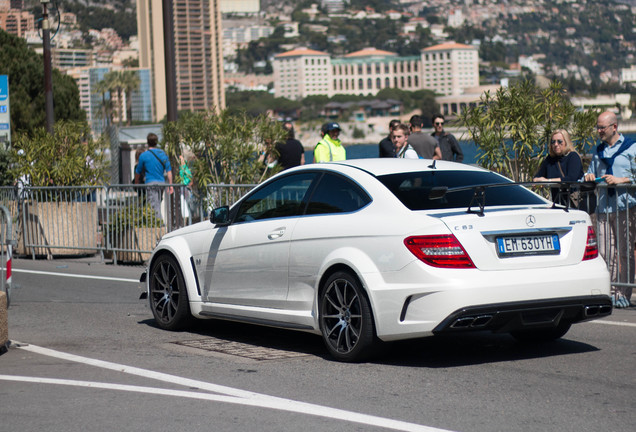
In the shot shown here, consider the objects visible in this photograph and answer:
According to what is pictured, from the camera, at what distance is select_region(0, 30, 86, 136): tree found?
51688 millimetres

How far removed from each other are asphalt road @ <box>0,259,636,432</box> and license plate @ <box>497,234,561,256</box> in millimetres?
752

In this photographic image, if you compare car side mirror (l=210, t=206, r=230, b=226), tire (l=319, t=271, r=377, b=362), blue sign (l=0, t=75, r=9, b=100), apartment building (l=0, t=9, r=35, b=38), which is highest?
apartment building (l=0, t=9, r=35, b=38)

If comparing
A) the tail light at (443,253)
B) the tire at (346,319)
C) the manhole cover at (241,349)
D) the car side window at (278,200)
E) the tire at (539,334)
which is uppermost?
the car side window at (278,200)

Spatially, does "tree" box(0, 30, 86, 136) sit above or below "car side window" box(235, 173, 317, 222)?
above

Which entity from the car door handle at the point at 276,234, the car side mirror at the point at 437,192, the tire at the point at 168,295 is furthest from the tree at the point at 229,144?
the car side mirror at the point at 437,192

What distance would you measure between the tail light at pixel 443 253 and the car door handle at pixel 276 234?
1.47 metres

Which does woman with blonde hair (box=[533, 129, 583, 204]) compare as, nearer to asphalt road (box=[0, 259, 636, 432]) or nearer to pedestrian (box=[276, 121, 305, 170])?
asphalt road (box=[0, 259, 636, 432])

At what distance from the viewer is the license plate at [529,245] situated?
679cm

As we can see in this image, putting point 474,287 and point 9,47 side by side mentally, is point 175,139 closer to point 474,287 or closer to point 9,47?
point 474,287

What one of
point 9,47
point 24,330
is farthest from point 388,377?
point 9,47

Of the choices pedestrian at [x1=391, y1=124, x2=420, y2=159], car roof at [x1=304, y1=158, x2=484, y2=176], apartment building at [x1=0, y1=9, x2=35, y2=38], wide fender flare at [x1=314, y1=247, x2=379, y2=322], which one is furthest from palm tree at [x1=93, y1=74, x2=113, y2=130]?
wide fender flare at [x1=314, y1=247, x2=379, y2=322]

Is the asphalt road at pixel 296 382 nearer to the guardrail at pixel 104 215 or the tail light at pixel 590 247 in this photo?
the tail light at pixel 590 247

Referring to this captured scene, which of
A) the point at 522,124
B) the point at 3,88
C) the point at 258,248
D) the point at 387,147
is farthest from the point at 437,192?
the point at 3,88

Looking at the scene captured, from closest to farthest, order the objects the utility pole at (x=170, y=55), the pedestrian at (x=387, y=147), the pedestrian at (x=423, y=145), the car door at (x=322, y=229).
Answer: the car door at (x=322, y=229) < the pedestrian at (x=387, y=147) < the pedestrian at (x=423, y=145) < the utility pole at (x=170, y=55)
